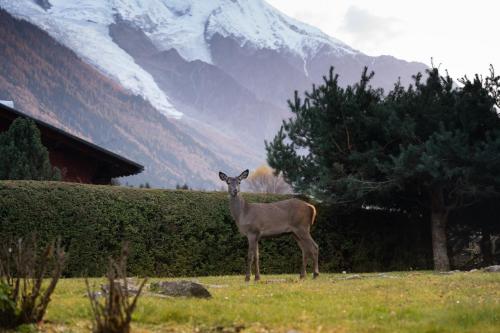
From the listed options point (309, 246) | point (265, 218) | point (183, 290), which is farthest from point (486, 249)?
point (183, 290)

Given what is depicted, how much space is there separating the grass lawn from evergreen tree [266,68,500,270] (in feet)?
31.4

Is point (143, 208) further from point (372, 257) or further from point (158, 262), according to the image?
point (372, 257)

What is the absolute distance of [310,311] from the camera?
960 cm

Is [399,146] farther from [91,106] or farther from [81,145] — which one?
[91,106]

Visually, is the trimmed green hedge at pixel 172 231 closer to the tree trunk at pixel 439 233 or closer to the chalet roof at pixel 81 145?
the tree trunk at pixel 439 233

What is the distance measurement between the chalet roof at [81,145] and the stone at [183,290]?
47.6 ft

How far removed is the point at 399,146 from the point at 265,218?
7720 millimetres

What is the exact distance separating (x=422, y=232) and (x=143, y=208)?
33.8ft

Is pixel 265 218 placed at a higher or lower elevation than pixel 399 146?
lower

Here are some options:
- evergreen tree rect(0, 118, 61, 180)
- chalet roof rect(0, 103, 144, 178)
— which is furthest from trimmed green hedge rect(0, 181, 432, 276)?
chalet roof rect(0, 103, 144, 178)

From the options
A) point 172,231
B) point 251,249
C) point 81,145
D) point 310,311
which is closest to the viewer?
point 310,311

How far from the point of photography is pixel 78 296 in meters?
11.0

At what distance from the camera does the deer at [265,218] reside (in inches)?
633

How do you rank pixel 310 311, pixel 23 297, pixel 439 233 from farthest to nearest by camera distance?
pixel 439 233 → pixel 310 311 → pixel 23 297
